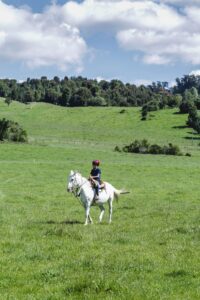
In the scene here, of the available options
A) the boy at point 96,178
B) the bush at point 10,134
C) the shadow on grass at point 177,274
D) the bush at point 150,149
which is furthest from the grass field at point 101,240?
the bush at point 10,134

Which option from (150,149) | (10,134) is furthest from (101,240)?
(10,134)

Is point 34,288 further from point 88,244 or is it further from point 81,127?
point 81,127

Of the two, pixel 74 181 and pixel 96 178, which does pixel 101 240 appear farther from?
pixel 96 178

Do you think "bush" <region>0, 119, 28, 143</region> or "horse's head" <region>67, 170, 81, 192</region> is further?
"bush" <region>0, 119, 28, 143</region>

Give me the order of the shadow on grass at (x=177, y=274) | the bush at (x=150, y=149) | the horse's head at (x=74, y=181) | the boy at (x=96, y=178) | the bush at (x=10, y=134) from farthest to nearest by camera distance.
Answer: the bush at (x=10, y=134) → the bush at (x=150, y=149) → the boy at (x=96, y=178) → the horse's head at (x=74, y=181) → the shadow on grass at (x=177, y=274)

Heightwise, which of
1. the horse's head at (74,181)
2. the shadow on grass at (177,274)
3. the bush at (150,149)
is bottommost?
the bush at (150,149)

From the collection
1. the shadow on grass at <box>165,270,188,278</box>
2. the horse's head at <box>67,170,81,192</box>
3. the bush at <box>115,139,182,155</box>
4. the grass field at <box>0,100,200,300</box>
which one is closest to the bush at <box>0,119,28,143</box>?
the bush at <box>115,139,182,155</box>

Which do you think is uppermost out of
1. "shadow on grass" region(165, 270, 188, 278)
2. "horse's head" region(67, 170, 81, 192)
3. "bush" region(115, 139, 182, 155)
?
"horse's head" region(67, 170, 81, 192)

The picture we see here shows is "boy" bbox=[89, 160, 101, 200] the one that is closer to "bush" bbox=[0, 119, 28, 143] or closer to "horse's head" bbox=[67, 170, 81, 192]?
"horse's head" bbox=[67, 170, 81, 192]

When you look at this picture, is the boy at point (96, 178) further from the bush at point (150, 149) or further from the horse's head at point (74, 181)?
the bush at point (150, 149)

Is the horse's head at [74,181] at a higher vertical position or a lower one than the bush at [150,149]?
higher

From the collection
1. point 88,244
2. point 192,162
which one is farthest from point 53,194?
point 192,162

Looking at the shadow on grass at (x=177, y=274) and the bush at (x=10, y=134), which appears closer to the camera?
the shadow on grass at (x=177, y=274)

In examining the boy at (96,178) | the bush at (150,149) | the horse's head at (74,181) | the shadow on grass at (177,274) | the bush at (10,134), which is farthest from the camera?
the bush at (10,134)
